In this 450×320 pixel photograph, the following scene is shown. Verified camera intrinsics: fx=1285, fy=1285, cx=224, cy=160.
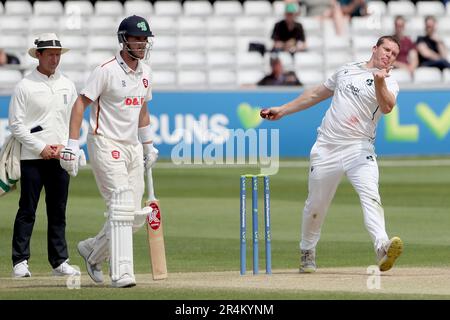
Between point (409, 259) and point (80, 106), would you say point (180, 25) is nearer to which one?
point (409, 259)

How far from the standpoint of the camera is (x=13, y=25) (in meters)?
24.3

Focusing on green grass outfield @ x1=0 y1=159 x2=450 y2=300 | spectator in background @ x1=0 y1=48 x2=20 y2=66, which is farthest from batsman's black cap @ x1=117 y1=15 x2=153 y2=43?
spectator in background @ x1=0 y1=48 x2=20 y2=66

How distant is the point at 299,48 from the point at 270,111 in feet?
45.4

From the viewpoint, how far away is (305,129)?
2272 centimetres

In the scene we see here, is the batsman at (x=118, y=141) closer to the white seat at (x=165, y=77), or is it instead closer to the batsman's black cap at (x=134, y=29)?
the batsman's black cap at (x=134, y=29)

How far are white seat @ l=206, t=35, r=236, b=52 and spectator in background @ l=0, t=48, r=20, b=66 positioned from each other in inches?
148

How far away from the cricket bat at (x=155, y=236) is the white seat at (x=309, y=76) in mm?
14364

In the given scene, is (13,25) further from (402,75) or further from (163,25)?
(402,75)

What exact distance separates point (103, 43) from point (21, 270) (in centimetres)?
1430

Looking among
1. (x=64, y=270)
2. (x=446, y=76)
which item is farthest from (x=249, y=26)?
(x=64, y=270)

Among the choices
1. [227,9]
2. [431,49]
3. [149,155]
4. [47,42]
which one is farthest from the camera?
[227,9]

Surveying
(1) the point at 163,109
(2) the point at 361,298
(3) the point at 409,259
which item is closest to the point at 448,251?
(3) the point at 409,259

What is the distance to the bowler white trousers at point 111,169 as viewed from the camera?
9.41 m

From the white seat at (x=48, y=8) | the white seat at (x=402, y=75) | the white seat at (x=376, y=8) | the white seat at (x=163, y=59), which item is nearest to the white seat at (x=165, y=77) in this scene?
the white seat at (x=163, y=59)
